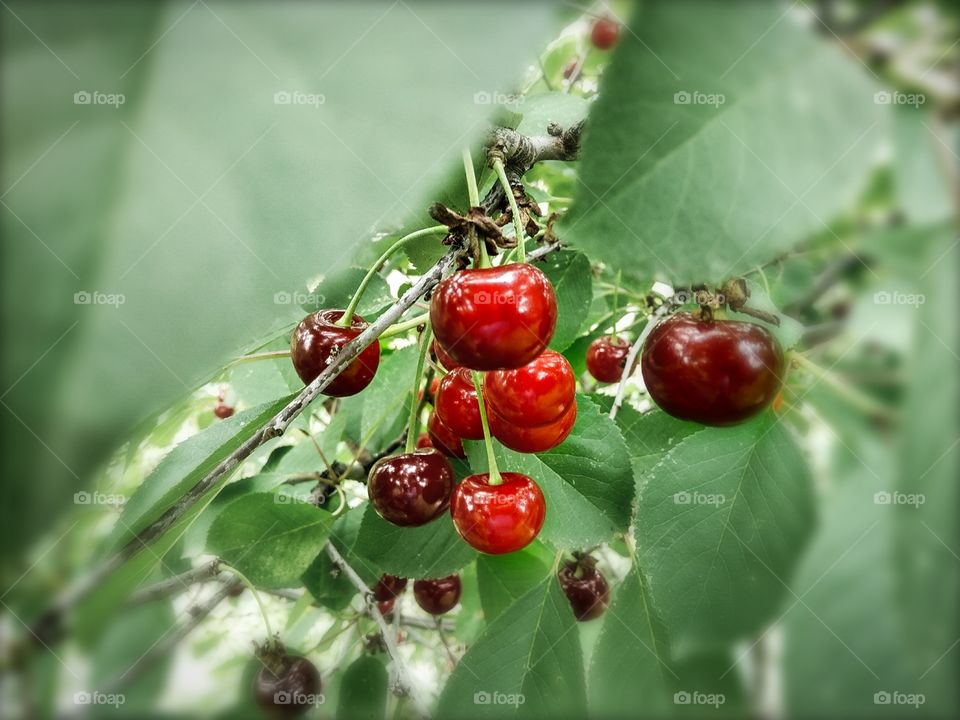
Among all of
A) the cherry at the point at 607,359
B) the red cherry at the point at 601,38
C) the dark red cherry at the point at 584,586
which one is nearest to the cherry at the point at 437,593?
the dark red cherry at the point at 584,586

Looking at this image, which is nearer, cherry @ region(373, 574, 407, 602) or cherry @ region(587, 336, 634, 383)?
cherry @ region(587, 336, 634, 383)

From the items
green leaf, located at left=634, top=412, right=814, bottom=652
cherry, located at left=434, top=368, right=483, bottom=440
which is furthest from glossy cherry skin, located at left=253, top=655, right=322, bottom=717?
green leaf, located at left=634, top=412, right=814, bottom=652

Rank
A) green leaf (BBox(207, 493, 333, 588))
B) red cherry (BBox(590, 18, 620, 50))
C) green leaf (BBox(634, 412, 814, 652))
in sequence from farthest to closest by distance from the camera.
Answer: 1. red cherry (BBox(590, 18, 620, 50))
2. green leaf (BBox(207, 493, 333, 588))
3. green leaf (BBox(634, 412, 814, 652))

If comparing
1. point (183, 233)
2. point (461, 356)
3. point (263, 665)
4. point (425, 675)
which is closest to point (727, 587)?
point (461, 356)

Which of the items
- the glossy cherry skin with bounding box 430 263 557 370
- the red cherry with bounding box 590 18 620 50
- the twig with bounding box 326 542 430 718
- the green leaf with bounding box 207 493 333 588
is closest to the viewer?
the glossy cherry skin with bounding box 430 263 557 370

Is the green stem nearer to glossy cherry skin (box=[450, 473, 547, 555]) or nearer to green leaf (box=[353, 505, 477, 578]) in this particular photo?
glossy cherry skin (box=[450, 473, 547, 555])

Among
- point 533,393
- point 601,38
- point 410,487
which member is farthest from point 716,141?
point 601,38
